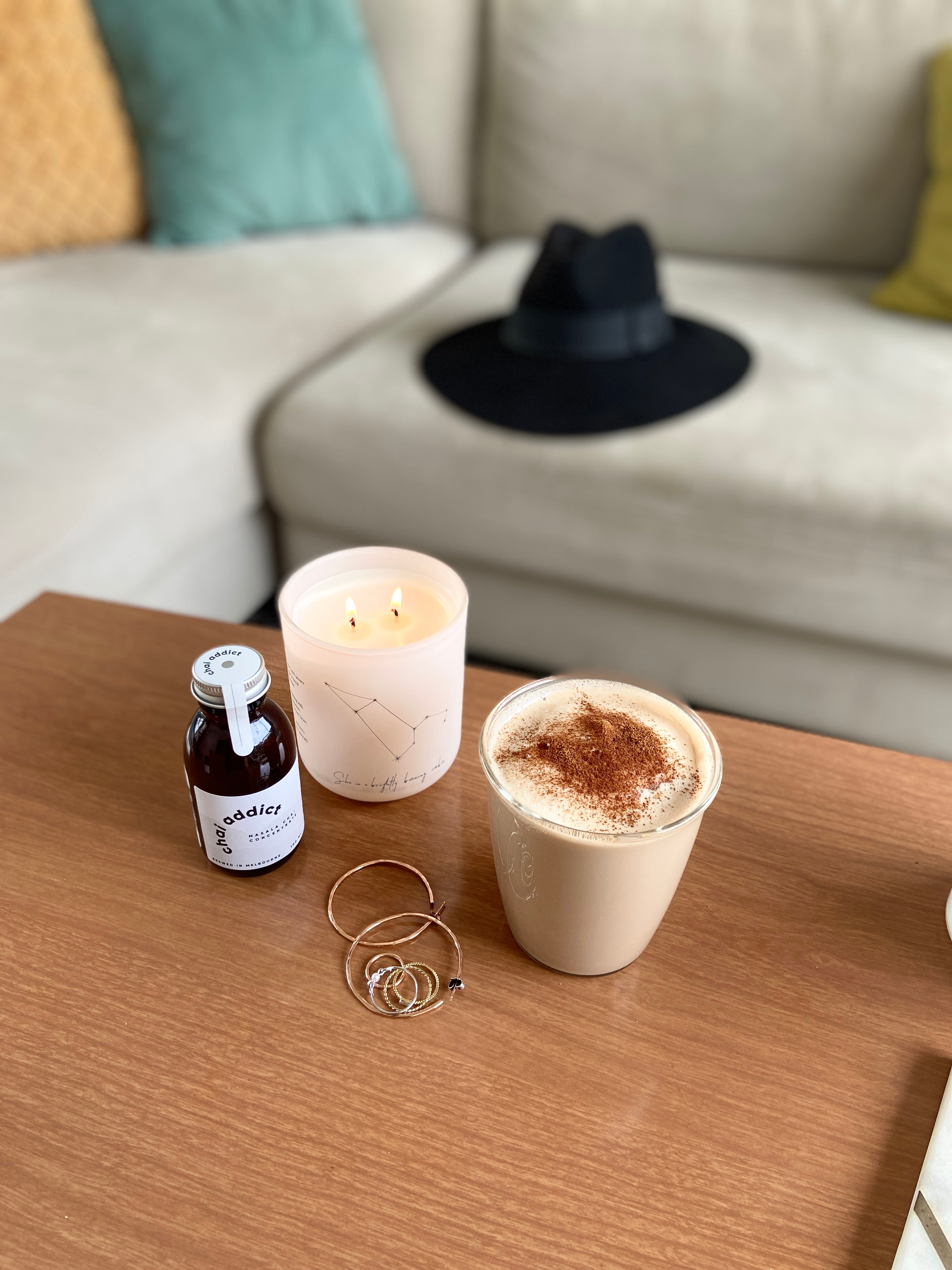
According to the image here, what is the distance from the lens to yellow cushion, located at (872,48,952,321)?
1366mm

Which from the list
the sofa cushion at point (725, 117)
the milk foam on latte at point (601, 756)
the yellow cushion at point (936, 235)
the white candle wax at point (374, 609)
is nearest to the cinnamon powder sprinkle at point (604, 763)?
the milk foam on latte at point (601, 756)

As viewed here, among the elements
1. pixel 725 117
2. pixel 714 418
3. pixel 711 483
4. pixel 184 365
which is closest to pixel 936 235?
pixel 725 117

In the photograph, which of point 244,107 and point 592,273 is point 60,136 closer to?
point 244,107

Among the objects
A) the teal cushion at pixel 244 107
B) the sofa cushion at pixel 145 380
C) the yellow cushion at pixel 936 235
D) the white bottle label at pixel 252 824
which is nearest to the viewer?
the white bottle label at pixel 252 824

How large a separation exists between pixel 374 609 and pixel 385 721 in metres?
0.07

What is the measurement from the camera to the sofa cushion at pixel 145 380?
→ 103 centimetres

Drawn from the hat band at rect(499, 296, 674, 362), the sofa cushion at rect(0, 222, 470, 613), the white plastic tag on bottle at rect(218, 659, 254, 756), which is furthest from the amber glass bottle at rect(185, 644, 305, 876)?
the hat band at rect(499, 296, 674, 362)

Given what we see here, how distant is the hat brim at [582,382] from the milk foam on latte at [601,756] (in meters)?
0.70

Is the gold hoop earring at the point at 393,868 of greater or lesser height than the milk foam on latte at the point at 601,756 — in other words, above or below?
below

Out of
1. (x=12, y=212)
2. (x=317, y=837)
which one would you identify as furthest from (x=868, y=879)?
(x=12, y=212)

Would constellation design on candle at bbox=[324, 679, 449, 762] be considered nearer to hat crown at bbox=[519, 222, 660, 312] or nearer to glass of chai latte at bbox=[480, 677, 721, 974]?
glass of chai latte at bbox=[480, 677, 721, 974]

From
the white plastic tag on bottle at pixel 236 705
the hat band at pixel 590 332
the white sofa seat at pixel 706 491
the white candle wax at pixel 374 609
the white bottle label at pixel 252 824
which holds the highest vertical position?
the white plastic tag on bottle at pixel 236 705

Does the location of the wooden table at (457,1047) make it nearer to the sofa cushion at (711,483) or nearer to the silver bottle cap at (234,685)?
the silver bottle cap at (234,685)

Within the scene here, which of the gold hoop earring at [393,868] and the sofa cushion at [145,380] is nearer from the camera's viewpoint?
the gold hoop earring at [393,868]
